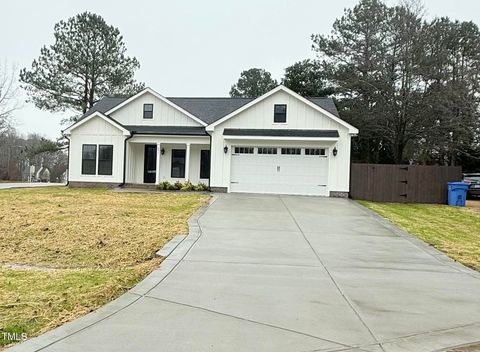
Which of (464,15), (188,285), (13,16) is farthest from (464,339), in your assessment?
(464,15)

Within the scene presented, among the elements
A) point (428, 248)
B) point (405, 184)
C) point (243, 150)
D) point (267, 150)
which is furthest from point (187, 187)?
point (428, 248)

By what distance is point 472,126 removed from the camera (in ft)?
72.4

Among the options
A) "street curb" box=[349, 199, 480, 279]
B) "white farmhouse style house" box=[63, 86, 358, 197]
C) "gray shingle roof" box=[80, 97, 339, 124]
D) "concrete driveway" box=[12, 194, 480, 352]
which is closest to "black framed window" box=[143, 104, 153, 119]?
"white farmhouse style house" box=[63, 86, 358, 197]

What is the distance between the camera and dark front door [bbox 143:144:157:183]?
23.1 meters

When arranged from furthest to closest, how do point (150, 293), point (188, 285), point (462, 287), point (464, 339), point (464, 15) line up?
point (464, 15) → point (462, 287) → point (188, 285) → point (150, 293) → point (464, 339)

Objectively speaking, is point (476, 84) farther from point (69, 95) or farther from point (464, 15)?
point (69, 95)

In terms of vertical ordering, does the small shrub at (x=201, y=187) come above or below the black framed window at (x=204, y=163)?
below

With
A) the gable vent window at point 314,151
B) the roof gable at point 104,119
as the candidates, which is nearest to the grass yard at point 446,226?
the gable vent window at point 314,151

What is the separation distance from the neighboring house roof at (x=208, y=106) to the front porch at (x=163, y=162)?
2.01 m

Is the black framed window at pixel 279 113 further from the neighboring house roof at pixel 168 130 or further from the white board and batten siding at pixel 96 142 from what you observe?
the white board and batten siding at pixel 96 142

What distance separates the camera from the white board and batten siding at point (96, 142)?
2177 cm

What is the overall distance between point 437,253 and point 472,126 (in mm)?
16222

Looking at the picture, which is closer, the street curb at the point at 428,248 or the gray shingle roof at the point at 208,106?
the street curb at the point at 428,248

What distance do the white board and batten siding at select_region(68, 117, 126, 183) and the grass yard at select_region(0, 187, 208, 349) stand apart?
19.9ft
